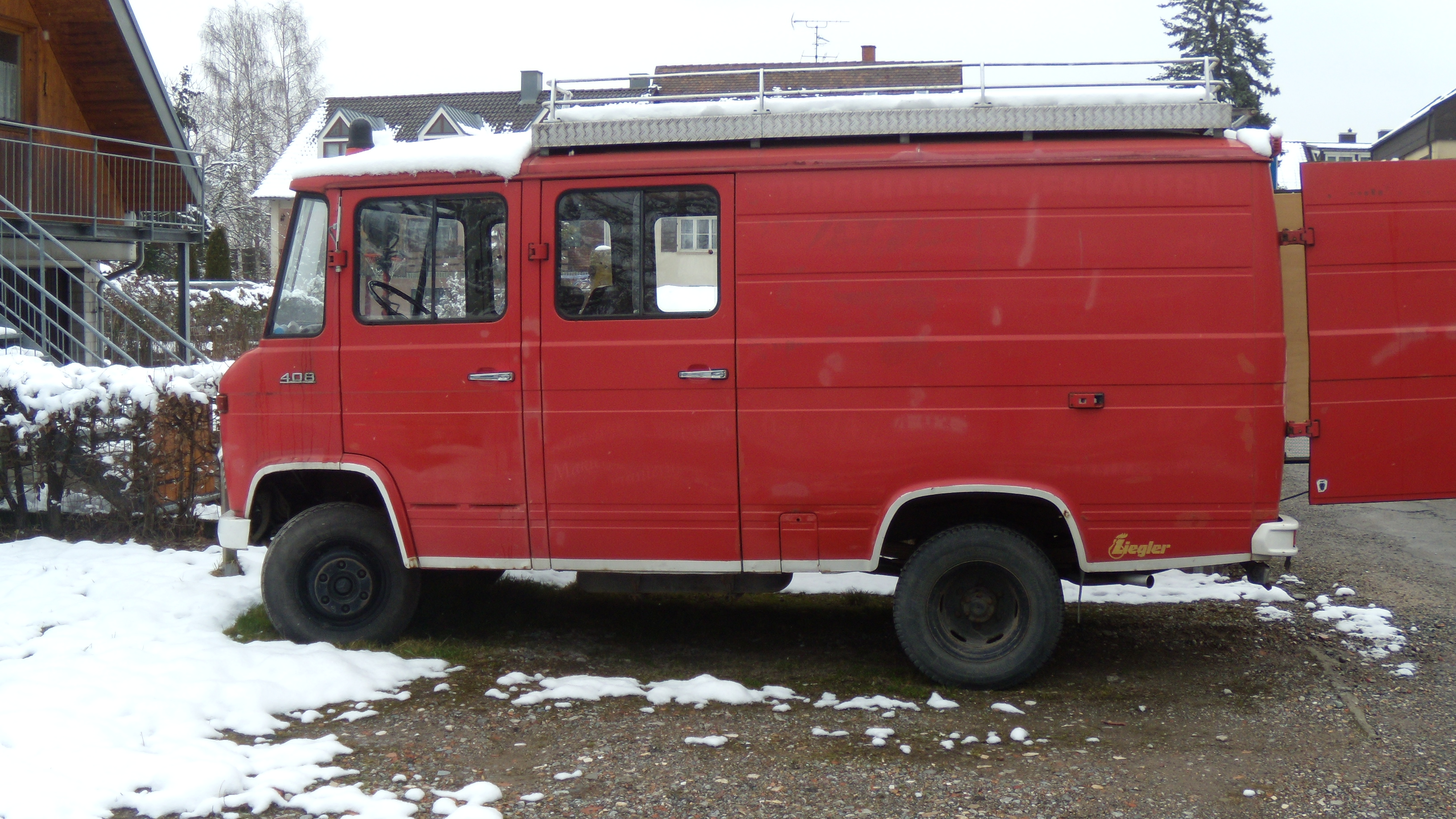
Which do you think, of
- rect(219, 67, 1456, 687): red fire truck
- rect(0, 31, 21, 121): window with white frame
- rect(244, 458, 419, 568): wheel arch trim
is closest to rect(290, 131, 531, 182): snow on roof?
rect(219, 67, 1456, 687): red fire truck

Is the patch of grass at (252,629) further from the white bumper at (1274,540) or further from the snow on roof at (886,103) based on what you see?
the white bumper at (1274,540)

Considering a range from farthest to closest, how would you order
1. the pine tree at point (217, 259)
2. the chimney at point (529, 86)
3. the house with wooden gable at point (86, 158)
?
the chimney at point (529, 86), the pine tree at point (217, 259), the house with wooden gable at point (86, 158)

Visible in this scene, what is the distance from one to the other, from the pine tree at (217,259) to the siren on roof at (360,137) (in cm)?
3411

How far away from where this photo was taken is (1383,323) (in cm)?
523

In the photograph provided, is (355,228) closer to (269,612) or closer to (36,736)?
(269,612)

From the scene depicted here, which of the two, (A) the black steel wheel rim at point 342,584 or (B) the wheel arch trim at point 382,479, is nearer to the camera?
(B) the wheel arch trim at point 382,479

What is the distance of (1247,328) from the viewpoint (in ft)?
17.2

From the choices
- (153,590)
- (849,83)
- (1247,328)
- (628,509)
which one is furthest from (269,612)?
(849,83)

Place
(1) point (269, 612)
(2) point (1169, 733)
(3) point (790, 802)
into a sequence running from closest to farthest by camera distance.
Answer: (3) point (790, 802)
(2) point (1169, 733)
(1) point (269, 612)

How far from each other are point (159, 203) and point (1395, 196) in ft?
55.6

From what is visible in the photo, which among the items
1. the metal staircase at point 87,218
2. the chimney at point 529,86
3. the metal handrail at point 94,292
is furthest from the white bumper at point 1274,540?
the chimney at point 529,86

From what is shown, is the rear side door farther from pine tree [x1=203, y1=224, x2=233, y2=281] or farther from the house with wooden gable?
pine tree [x1=203, y1=224, x2=233, y2=281]

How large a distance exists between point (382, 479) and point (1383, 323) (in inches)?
190

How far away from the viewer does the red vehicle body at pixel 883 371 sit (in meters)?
5.26
